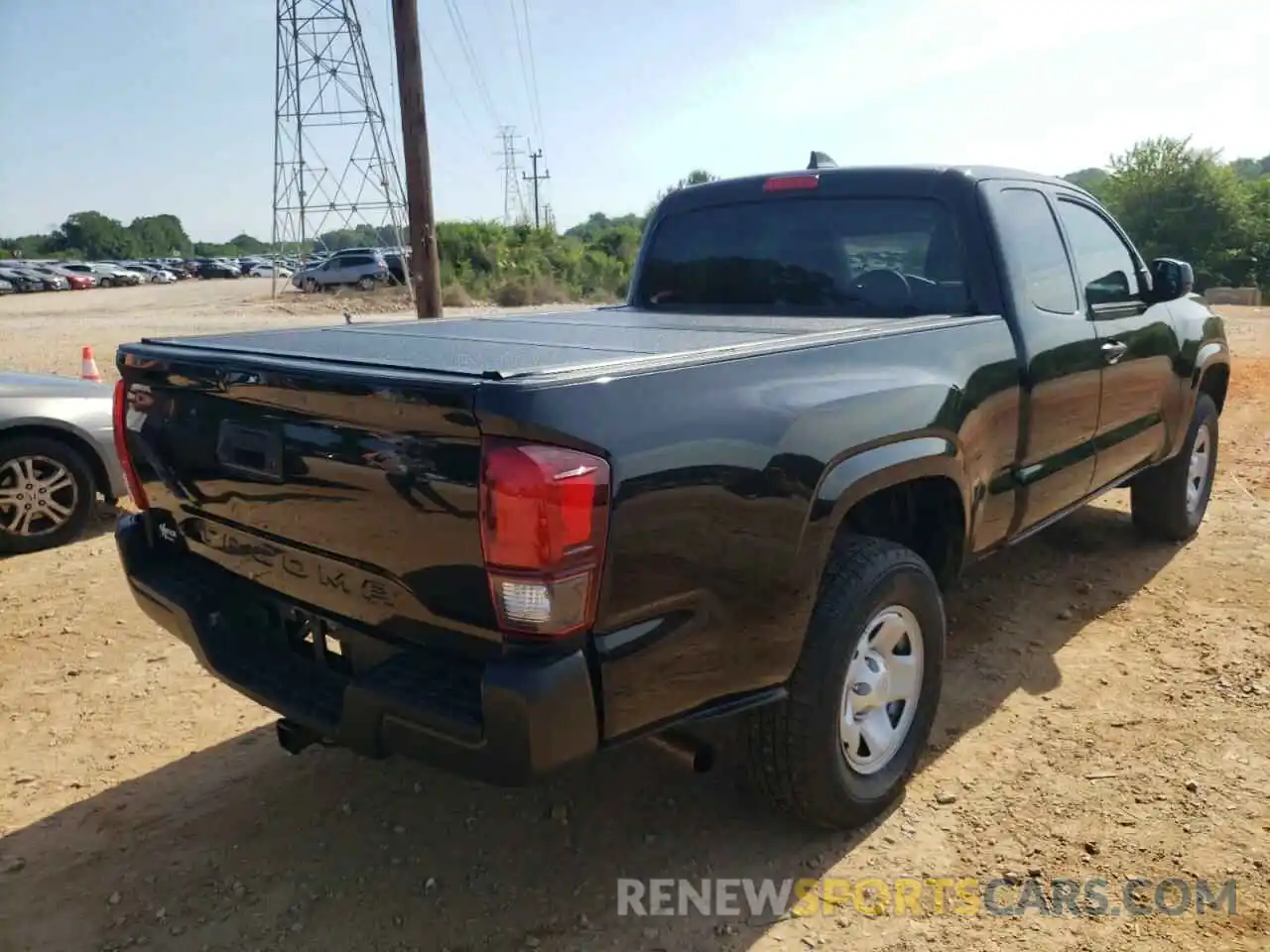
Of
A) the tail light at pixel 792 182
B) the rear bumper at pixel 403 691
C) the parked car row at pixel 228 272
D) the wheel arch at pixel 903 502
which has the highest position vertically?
the parked car row at pixel 228 272

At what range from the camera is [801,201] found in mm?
4164

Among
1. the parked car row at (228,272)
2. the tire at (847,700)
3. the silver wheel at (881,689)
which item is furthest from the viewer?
the parked car row at (228,272)

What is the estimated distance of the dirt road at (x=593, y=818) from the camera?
260 cm

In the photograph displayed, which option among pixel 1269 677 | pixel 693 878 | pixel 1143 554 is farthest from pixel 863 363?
pixel 1143 554

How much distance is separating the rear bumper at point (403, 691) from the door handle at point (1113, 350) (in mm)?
3037

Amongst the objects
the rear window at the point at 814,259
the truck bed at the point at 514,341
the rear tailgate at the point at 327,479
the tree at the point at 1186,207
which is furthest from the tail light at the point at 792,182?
the tree at the point at 1186,207

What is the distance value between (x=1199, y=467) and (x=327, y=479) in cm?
511

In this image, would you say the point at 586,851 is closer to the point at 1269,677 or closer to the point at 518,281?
the point at 1269,677

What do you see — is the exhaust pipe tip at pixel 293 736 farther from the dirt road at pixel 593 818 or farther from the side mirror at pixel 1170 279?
the side mirror at pixel 1170 279

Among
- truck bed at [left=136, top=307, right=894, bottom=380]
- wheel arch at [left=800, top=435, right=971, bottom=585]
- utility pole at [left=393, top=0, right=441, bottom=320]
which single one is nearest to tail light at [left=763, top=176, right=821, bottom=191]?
truck bed at [left=136, top=307, right=894, bottom=380]

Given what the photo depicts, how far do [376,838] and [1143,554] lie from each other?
4.35 m

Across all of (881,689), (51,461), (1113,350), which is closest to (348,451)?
(881,689)

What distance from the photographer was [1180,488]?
17.7 ft

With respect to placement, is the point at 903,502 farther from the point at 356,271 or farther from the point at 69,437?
the point at 356,271
